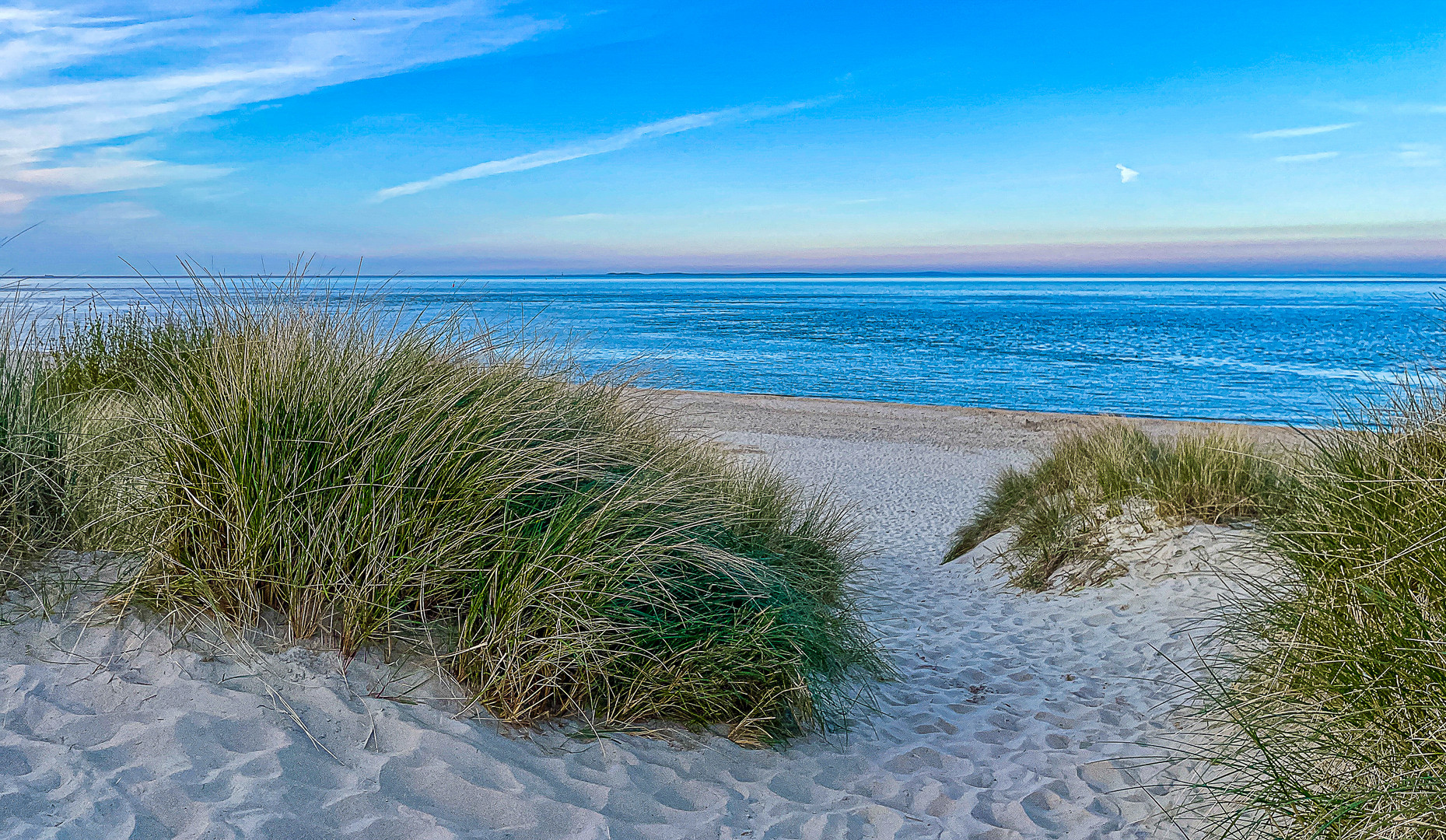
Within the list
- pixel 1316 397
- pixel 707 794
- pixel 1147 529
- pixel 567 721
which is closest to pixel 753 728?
pixel 707 794

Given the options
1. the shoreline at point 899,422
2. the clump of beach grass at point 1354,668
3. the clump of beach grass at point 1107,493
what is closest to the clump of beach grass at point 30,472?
the clump of beach grass at point 1354,668

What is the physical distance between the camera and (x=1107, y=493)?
780cm

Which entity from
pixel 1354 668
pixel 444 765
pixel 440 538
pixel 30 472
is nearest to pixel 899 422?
pixel 1354 668

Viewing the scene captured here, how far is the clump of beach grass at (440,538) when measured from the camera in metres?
3.40

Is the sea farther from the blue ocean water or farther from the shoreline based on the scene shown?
the shoreline

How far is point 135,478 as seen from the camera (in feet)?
12.4

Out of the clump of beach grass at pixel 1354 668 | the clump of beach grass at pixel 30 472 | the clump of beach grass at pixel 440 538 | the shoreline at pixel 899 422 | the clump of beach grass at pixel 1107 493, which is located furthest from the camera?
the shoreline at pixel 899 422

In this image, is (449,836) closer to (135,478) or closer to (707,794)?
(707,794)

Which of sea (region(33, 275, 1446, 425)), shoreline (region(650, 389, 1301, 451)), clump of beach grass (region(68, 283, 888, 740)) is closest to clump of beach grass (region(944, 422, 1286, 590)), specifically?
sea (region(33, 275, 1446, 425))

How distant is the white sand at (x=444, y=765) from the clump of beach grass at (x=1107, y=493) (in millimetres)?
2881

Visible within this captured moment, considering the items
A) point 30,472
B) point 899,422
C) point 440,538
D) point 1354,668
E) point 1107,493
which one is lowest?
point 899,422

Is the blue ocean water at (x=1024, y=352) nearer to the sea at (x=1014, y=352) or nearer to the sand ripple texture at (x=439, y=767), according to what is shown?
the sea at (x=1014, y=352)

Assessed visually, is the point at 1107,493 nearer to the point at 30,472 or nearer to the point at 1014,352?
the point at 30,472

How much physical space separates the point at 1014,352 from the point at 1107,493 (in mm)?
32963
